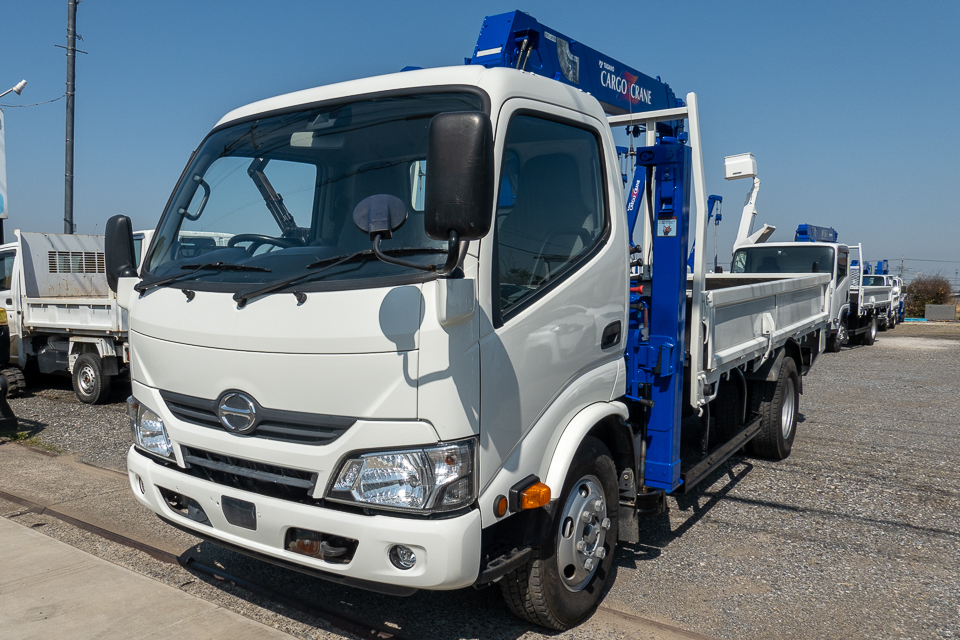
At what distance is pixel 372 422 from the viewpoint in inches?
94.5

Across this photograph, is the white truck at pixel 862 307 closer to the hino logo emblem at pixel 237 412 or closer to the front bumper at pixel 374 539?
the front bumper at pixel 374 539

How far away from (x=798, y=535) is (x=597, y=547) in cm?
189

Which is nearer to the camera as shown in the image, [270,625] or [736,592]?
[270,625]

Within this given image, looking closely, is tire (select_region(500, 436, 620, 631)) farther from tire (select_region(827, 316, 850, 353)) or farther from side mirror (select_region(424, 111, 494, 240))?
tire (select_region(827, 316, 850, 353))

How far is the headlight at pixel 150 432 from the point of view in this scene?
3.00 meters

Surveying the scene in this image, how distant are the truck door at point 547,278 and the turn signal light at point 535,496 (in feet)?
0.63

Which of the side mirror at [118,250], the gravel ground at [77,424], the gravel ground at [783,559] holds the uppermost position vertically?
the side mirror at [118,250]

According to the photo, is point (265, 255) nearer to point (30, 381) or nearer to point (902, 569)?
point (902, 569)

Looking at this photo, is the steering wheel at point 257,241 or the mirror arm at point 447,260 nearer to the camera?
the mirror arm at point 447,260

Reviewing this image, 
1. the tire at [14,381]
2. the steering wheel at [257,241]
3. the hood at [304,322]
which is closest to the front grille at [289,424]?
the hood at [304,322]

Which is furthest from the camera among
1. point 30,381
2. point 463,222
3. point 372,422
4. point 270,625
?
point 30,381

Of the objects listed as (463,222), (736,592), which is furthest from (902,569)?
(463,222)

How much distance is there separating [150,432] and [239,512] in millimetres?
670

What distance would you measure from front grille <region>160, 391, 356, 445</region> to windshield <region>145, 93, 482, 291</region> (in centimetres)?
46
